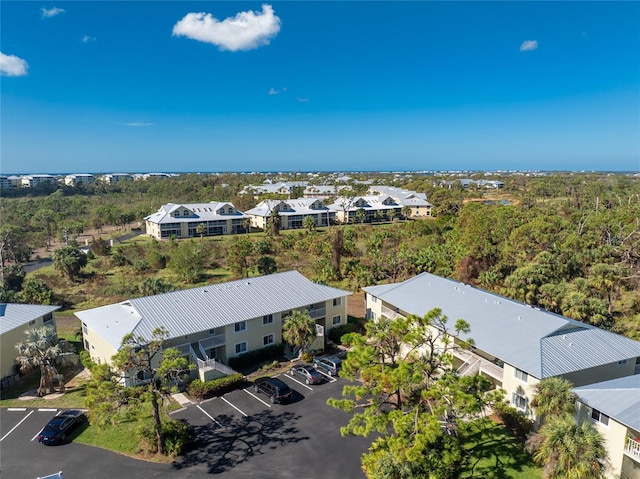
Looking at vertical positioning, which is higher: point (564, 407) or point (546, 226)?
point (546, 226)

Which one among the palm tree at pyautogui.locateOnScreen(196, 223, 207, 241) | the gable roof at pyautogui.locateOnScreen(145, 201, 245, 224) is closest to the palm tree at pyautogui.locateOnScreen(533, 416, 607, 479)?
the palm tree at pyautogui.locateOnScreen(196, 223, 207, 241)

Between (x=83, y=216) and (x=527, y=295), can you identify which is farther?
(x=83, y=216)

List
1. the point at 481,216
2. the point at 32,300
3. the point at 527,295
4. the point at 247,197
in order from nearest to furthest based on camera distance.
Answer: the point at 527,295
the point at 32,300
the point at 481,216
the point at 247,197

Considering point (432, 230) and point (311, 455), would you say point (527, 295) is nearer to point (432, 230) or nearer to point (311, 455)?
point (311, 455)

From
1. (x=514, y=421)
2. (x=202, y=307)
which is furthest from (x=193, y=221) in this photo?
(x=514, y=421)

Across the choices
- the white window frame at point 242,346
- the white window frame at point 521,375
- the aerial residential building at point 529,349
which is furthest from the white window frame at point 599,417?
the white window frame at point 242,346

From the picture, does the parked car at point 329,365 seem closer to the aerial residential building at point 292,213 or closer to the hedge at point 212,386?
the hedge at point 212,386

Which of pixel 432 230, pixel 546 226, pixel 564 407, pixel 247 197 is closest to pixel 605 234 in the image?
pixel 546 226
